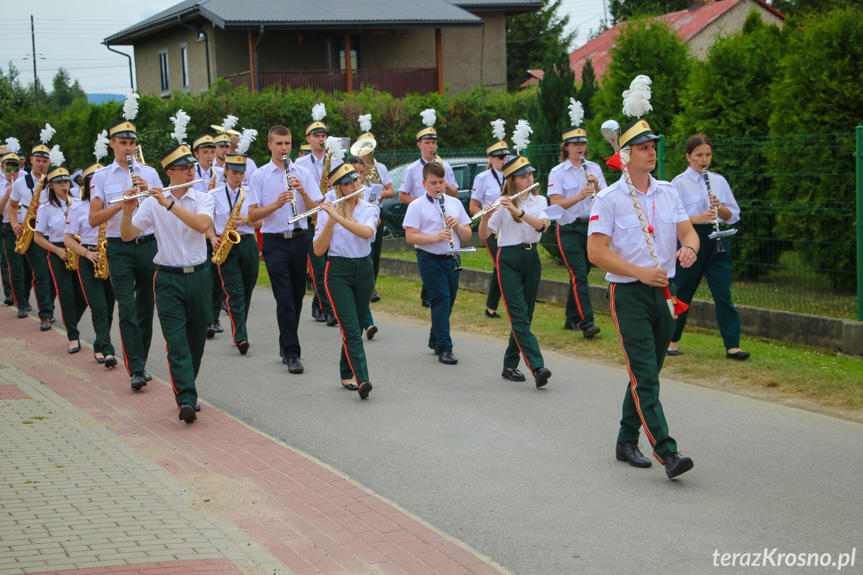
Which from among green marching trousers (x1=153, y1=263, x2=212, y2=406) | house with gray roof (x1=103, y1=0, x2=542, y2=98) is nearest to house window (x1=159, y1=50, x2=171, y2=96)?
house with gray roof (x1=103, y1=0, x2=542, y2=98)

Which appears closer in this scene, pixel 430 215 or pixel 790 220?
pixel 430 215

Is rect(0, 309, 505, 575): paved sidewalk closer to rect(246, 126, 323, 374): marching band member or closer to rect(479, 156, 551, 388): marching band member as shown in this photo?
rect(246, 126, 323, 374): marching band member

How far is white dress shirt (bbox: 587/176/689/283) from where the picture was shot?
606 centimetres

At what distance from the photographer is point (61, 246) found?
10617 millimetres

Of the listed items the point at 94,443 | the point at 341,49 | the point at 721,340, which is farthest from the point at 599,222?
the point at 341,49

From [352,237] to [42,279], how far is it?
239 inches

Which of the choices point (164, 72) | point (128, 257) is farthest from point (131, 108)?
point (164, 72)

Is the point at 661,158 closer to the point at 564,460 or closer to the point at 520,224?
the point at 520,224

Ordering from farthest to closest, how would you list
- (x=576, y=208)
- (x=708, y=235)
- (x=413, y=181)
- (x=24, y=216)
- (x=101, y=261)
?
(x=24, y=216) < (x=413, y=181) < (x=576, y=208) < (x=101, y=261) < (x=708, y=235)

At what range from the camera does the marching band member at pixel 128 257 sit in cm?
876

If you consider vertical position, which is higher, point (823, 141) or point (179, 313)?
point (823, 141)

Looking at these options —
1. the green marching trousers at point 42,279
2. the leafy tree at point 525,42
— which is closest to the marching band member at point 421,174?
the green marching trousers at point 42,279

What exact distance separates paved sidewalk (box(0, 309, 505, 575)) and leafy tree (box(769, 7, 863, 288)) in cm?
642

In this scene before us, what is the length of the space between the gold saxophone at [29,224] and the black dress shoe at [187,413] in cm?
578
